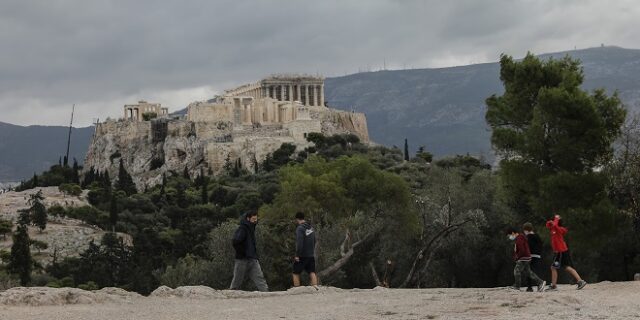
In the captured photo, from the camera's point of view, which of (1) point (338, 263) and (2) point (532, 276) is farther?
(1) point (338, 263)

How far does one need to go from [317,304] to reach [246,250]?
10.5 ft

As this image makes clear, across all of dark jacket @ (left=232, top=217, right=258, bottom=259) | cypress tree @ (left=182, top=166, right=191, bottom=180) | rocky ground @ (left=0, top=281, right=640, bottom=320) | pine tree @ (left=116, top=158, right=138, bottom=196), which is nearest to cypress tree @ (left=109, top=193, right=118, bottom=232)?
pine tree @ (left=116, top=158, right=138, bottom=196)

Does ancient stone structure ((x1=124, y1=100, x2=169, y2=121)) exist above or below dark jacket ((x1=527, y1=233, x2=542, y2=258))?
above

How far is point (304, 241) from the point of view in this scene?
18.7 meters

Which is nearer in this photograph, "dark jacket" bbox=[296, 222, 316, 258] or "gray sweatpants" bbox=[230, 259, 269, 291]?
"gray sweatpants" bbox=[230, 259, 269, 291]

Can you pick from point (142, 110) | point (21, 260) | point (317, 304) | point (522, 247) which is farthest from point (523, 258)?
point (142, 110)

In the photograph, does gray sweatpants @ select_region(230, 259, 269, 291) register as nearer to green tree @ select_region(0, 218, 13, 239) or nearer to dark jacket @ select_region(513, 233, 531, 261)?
dark jacket @ select_region(513, 233, 531, 261)

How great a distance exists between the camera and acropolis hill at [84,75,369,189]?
326ft

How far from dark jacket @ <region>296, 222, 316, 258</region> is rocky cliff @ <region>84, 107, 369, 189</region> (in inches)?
3036

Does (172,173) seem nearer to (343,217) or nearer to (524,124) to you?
(343,217)

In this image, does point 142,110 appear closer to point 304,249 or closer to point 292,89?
point 292,89

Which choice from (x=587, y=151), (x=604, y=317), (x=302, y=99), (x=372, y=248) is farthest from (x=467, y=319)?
(x=302, y=99)

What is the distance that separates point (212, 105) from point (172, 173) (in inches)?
474

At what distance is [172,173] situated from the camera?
333 feet
